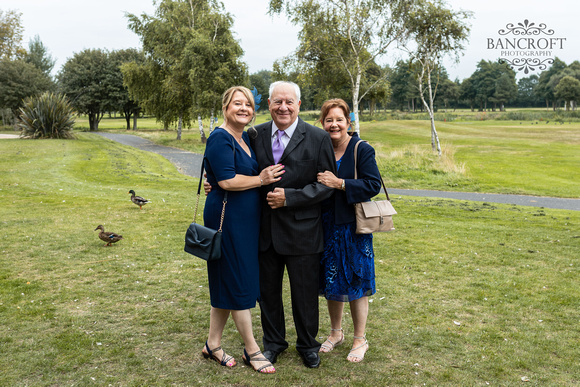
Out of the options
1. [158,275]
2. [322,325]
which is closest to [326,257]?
[322,325]

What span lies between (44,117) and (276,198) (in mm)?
35317

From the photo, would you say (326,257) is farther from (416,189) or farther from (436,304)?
(416,189)

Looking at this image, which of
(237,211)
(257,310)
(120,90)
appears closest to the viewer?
(237,211)

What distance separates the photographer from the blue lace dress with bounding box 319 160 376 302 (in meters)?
3.86

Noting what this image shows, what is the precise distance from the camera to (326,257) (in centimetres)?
393

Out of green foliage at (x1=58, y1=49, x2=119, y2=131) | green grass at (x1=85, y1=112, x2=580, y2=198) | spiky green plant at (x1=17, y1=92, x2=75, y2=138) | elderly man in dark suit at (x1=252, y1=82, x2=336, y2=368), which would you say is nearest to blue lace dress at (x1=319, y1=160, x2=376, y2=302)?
elderly man in dark suit at (x1=252, y1=82, x2=336, y2=368)

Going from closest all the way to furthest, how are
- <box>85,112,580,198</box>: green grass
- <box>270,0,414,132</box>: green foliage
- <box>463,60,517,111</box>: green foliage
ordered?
<box>85,112,580,198</box>: green grass, <box>270,0,414,132</box>: green foliage, <box>463,60,517,111</box>: green foliage

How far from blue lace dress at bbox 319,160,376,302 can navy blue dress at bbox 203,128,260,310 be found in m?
0.64

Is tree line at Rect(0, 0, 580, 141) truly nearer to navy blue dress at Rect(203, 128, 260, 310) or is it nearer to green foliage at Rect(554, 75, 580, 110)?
navy blue dress at Rect(203, 128, 260, 310)

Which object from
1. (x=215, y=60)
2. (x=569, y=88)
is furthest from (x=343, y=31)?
(x=569, y=88)

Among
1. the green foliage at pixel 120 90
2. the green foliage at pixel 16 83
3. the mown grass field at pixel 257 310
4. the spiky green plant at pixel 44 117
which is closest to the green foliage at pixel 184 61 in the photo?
the spiky green plant at pixel 44 117

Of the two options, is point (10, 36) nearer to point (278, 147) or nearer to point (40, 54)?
point (40, 54)

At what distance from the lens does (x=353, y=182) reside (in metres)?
3.74

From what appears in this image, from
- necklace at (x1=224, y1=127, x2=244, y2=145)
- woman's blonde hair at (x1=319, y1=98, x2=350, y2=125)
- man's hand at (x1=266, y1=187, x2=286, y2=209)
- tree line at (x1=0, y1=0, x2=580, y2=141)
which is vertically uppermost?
tree line at (x1=0, y1=0, x2=580, y2=141)
